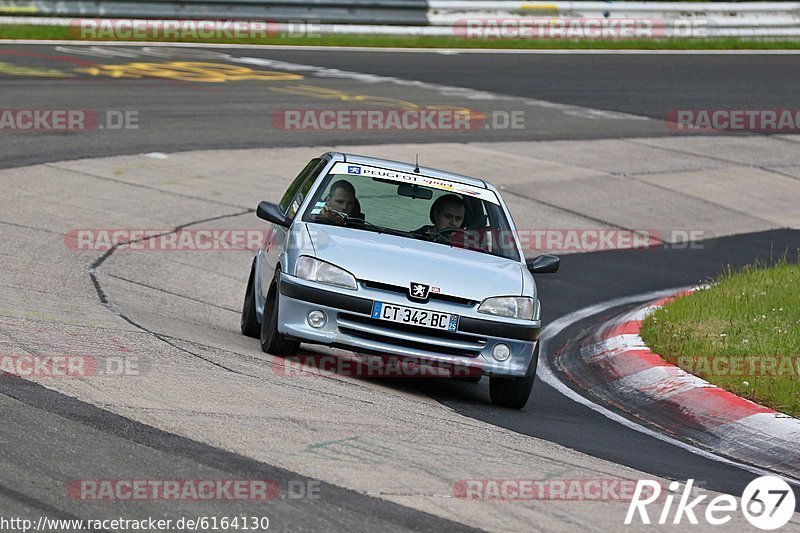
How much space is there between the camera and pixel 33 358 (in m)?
7.45

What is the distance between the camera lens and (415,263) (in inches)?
340

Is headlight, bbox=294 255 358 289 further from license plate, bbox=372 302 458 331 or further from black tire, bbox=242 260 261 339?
black tire, bbox=242 260 261 339

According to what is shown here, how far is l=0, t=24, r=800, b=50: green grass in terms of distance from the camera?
2755 centimetres

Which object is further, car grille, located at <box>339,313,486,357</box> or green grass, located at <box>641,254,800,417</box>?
green grass, located at <box>641,254,800,417</box>

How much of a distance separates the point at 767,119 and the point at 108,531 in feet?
70.5

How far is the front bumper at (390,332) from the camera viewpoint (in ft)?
27.5

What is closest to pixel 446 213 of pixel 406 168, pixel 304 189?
pixel 406 168

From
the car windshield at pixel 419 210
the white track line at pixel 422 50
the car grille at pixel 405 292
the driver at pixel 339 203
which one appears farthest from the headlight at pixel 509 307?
the white track line at pixel 422 50

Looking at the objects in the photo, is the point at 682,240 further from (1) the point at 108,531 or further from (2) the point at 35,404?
(1) the point at 108,531

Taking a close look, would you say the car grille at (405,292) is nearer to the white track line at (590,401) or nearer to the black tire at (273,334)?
the black tire at (273,334)

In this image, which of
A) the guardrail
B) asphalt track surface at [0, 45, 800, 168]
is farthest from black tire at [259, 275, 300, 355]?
the guardrail

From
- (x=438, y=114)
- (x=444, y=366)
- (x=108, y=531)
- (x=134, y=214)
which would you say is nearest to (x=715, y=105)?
(x=438, y=114)

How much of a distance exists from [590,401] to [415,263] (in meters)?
1.68

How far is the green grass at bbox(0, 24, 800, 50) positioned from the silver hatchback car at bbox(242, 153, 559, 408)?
19.3m
